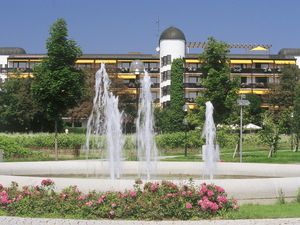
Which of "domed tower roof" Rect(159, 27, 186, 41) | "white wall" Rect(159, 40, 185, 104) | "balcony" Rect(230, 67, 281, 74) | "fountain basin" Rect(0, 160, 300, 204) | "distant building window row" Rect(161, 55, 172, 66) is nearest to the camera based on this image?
"fountain basin" Rect(0, 160, 300, 204)

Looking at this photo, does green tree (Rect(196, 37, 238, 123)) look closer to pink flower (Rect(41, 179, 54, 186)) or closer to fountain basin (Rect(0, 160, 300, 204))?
fountain basin (Rect(0, 160, 300, 204))

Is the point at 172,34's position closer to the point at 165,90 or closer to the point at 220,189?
the point at 165,90

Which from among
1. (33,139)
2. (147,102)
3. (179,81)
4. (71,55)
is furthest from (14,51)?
(147,102)

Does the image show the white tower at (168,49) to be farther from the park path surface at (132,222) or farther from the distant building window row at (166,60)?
the park path surface at (132,222)

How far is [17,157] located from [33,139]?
24.9ft

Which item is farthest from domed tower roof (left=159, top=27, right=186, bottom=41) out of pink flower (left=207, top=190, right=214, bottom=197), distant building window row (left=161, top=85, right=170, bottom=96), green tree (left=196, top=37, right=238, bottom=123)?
pink flower (left=207, top=190, right=214, bottom=197)

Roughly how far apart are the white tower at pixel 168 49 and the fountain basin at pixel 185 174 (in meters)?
67.3

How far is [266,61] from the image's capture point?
9219 centimetres

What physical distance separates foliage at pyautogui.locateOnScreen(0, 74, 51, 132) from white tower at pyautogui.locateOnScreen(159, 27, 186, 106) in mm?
24146

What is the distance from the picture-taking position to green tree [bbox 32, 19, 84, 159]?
33844 mm

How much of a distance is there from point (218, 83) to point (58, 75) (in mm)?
9975

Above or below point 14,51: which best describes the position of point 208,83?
below

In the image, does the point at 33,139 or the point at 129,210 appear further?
the point at 33,139

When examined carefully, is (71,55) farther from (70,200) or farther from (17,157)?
(70,200)
